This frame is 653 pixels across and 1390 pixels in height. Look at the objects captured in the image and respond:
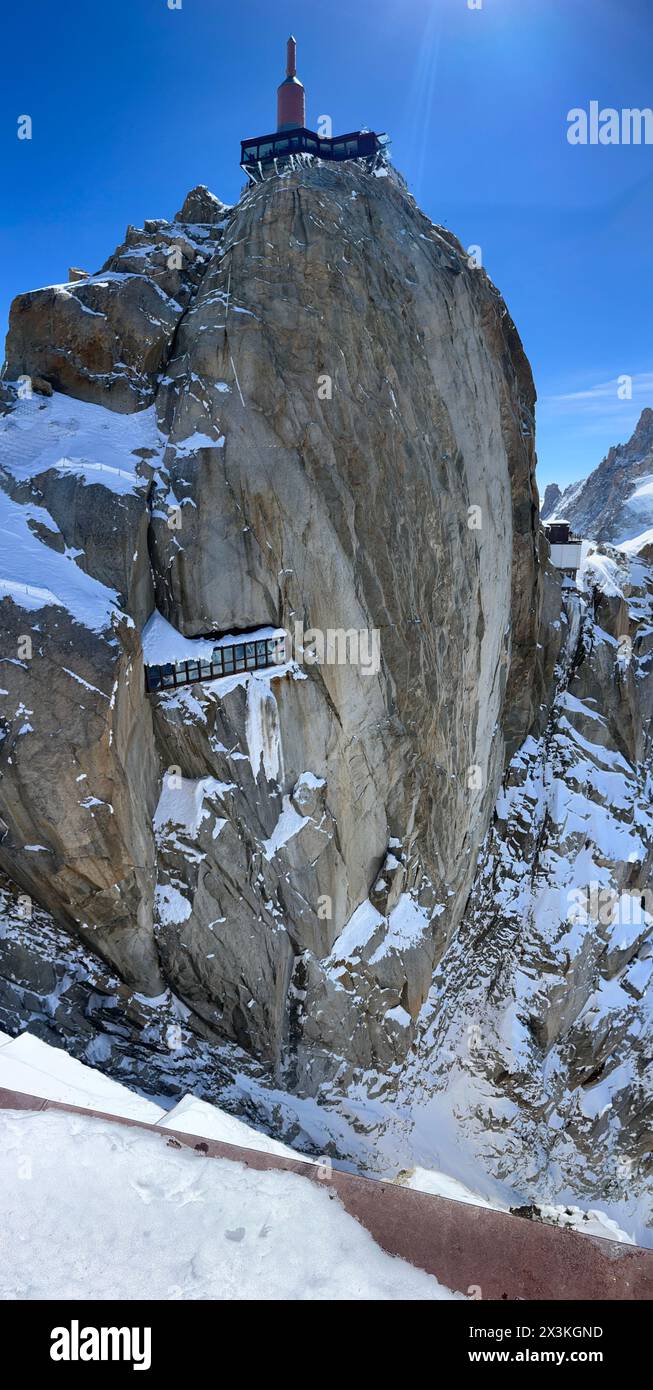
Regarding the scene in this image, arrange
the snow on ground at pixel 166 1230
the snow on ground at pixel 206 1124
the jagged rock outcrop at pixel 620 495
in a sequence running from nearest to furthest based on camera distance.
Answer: the snow on ground at pixel 166 1230 → the snow on ground at pixel 206 1124 → the jagged rock outcrop at pixel 620 495

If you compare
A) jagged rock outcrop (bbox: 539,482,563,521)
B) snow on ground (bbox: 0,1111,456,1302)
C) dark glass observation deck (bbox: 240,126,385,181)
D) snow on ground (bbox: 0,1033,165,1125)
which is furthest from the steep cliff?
jagged rock outcrop (bbox: 539,482,563,521)

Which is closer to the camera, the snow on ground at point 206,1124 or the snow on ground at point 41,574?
the snow on ground at point 206,1124

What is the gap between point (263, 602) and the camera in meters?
26.3

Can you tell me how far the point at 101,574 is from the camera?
22641 mm

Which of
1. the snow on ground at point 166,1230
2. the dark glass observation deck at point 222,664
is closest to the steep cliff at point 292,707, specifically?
the dark glass observation deck at point 222,664

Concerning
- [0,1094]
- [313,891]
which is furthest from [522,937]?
[0,1094]

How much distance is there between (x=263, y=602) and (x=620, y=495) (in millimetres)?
116759

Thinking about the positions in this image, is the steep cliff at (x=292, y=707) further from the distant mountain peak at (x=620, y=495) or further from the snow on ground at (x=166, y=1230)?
the distant mountain peak at (x=620, y=495)

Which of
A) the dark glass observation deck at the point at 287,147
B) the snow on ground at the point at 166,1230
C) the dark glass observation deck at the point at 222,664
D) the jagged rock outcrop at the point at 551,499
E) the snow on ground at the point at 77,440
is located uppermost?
the jagged rock outcrop at the point at 551,499

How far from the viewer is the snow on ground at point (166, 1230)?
4.10m

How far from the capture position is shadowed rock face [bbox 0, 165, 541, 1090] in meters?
21.6

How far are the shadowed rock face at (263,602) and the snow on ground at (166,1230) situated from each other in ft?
53.8

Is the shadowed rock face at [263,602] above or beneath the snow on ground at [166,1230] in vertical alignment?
above

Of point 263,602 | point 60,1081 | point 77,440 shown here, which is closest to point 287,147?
point 77,440
